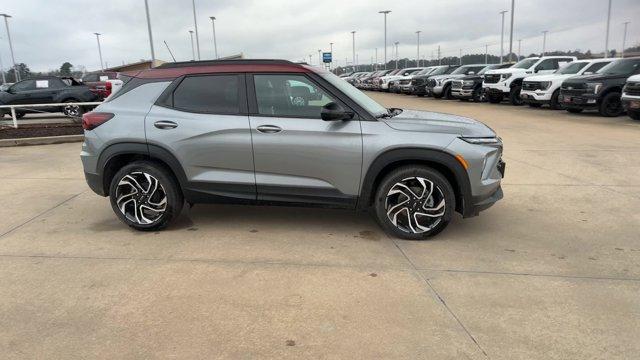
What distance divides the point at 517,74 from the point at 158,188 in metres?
18.4

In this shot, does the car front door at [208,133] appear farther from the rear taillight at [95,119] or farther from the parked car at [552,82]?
the parked car at [552,82]

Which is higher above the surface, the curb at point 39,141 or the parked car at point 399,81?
the parked car at point 399,81

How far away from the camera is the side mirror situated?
4.38 metres

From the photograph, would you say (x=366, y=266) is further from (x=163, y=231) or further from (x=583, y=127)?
(x=583, y=127)

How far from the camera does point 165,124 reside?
4730 mm

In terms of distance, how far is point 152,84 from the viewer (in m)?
4.88

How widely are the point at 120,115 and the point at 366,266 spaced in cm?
287

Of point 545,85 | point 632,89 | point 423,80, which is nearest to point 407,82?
point 423,80

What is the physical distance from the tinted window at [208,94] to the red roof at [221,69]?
69mm

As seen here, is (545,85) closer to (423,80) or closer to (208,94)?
(423,80)

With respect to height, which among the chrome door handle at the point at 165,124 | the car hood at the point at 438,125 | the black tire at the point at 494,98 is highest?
the chrome door handle at the point at 165,124

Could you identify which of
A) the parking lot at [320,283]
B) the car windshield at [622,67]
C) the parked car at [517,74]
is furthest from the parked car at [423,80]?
the parking lot at [320,283]

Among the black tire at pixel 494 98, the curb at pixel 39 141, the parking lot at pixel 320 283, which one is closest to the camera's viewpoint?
the parking lot at pixel 320 283

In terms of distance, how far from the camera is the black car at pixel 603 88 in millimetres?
14469
